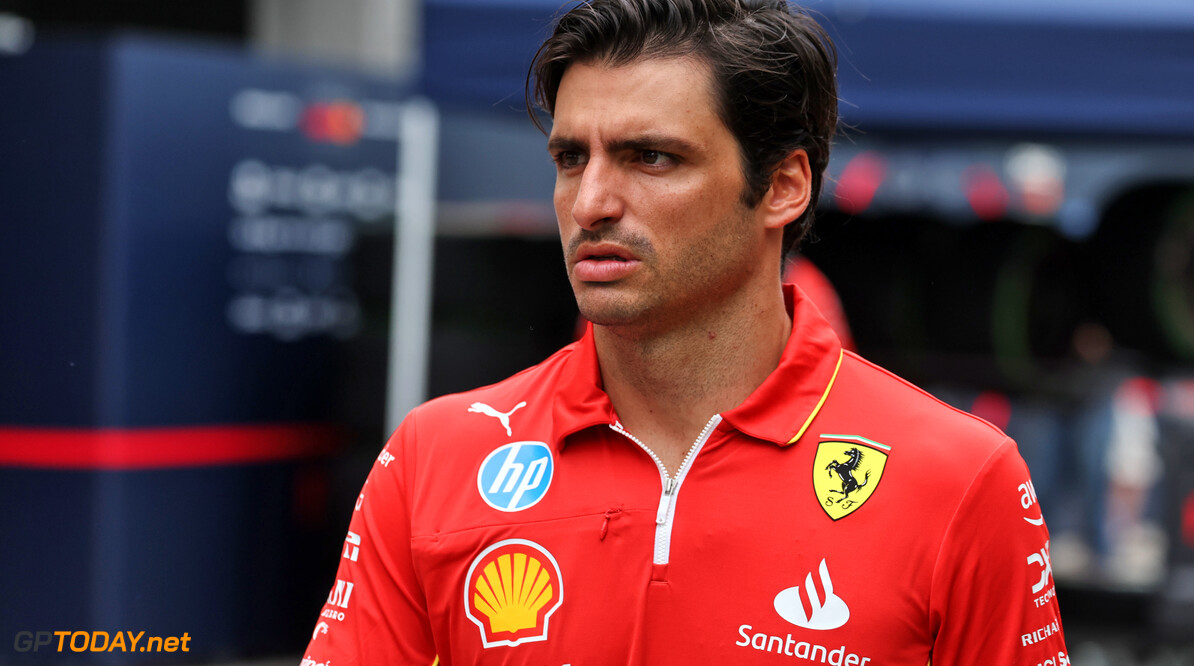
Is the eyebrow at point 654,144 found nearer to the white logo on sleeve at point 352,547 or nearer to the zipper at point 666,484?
the zipper at point 666,484

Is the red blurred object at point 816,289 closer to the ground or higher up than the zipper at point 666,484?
higher up

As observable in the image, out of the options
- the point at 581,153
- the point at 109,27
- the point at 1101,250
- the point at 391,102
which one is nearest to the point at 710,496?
the point at 581,153

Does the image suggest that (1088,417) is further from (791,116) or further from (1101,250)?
(791,116)

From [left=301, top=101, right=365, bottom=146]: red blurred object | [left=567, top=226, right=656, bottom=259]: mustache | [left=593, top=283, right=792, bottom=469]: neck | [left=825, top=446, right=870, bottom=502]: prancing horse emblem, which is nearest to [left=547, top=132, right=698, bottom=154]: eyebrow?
[left=567, top=226, right=656, bottom=259]: mustache

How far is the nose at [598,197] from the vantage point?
1898 mm

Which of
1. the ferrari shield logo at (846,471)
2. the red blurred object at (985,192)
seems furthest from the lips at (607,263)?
the red blurred object at (985,192)

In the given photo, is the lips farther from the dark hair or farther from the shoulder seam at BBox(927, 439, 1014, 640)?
the shoulder seam at BBox(927, 439, 1014, 640)

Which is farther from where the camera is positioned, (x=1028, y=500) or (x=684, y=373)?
(x=684, y=373)

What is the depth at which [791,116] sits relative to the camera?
2039 mm

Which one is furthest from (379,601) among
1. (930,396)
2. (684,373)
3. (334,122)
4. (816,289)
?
(334,122)

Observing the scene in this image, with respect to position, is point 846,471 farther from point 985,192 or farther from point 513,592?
point 985,192

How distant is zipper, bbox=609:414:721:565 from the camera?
182 centimetres

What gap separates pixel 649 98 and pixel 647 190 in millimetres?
134

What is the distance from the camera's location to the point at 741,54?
1.96m
